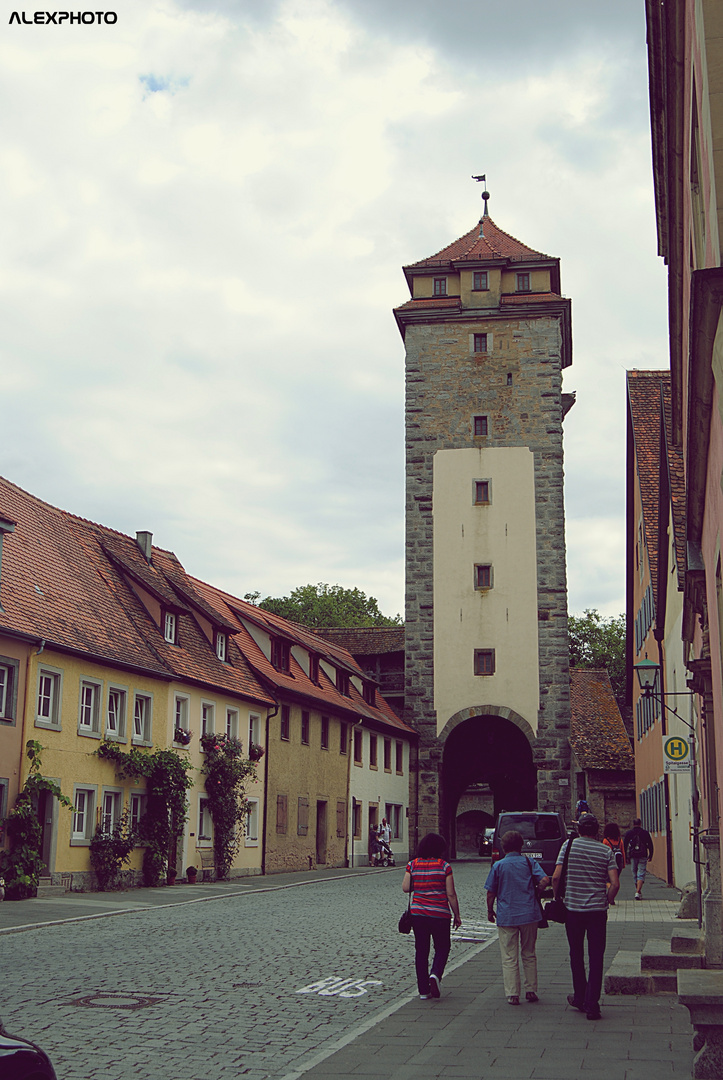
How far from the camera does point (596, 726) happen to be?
49.9m

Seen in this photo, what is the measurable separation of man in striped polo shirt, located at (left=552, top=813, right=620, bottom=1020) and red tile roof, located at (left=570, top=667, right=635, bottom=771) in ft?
120

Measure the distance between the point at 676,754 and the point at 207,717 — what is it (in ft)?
49.3

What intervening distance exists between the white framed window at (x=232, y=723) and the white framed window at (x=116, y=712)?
5.64 meters

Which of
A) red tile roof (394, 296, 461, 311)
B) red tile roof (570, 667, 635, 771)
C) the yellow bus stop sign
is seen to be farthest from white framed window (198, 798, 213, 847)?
red tile roof (394, 296, 461, 311)

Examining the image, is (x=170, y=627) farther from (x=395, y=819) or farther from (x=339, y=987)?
(x=339, y=987)

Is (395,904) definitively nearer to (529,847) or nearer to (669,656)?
(529,847)

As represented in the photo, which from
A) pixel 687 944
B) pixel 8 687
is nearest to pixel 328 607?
pixel 8 687

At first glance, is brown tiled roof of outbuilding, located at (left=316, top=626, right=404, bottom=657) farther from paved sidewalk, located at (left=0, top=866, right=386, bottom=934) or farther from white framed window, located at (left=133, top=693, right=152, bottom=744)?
white framed window, located at (left=133, top=693, right=152, bottom=744)

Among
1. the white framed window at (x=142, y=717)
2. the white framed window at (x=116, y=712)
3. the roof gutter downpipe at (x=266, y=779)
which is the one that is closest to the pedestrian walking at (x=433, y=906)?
the white framed window at (x=116, y=712)

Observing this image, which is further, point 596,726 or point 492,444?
point 596,726

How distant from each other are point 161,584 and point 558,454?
1928 centimetres

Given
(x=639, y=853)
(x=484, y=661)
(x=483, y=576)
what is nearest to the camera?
(x=639, y=853)

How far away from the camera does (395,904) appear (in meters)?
22.3

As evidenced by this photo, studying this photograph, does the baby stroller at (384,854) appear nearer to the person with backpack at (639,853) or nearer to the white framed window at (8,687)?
the person with backpack at (639,853)
